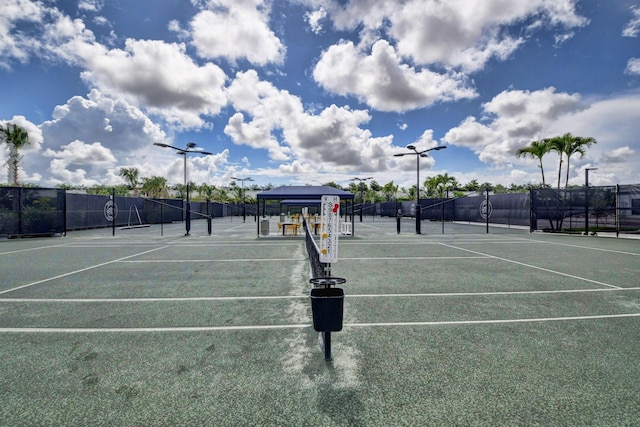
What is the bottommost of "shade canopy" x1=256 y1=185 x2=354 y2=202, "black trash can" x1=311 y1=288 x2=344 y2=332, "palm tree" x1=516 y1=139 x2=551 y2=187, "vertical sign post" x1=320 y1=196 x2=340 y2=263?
"black trash can" x1=311 y1=288 x2=344 y2=332

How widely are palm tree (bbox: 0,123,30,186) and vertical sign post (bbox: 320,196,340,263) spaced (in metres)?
48.0

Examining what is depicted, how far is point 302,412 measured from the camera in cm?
333

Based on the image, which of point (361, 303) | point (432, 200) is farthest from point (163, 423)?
point (432, 200)

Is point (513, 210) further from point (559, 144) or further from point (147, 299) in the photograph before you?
point (147, 299)

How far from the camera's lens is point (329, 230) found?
4.88m

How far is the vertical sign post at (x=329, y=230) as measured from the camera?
189 inches

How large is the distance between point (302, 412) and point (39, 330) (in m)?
5.21

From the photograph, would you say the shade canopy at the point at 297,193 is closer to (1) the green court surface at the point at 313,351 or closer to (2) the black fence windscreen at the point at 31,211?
(1) the green court surface at the point at 313,351

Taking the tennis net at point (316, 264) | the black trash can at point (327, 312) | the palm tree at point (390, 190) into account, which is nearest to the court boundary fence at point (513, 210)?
the tennis net at point (316, 264)

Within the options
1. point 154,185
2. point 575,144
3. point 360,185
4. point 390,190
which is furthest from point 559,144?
point 154,185

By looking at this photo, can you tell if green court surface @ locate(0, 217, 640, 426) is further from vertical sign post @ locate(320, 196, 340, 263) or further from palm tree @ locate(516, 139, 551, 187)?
palm tree @ locate(516, 139, 551, 187)

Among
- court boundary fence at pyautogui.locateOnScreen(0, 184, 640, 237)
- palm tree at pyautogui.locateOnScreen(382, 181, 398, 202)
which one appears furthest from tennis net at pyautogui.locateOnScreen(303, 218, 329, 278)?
palm tree at pyautogui.locateOnScreen(382, 181, 398, 202)

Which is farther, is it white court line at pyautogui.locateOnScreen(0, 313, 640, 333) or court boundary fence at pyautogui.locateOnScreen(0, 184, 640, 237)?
court boundary fence at pyautogui.locateOnScreen(0, 184, 640, 237)

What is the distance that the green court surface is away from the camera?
11.1 feet
